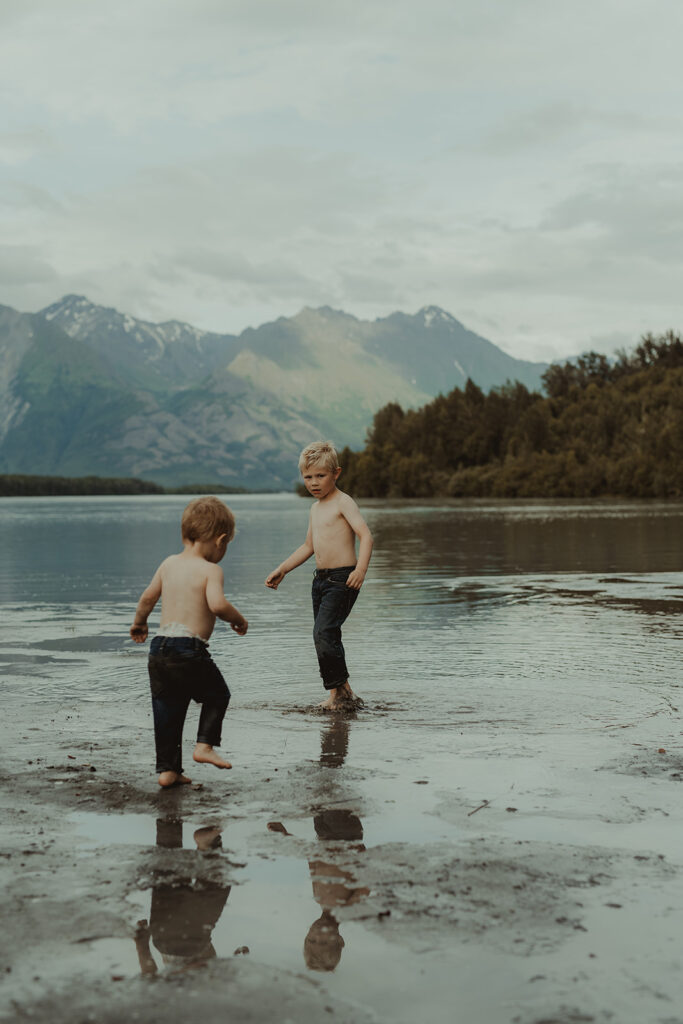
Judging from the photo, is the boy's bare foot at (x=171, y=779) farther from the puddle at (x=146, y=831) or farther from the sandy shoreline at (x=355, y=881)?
the puddle at (x=146, y=831)

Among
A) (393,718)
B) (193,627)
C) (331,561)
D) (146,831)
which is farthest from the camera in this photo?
(331,561)

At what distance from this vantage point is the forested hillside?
12319cm

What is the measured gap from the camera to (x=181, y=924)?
157 inches

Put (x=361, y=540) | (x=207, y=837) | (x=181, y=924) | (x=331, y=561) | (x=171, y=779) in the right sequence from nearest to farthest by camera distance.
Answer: (x=181, y=924) < (x=207, y=837) < (x=171, y=779) < (x=361, y=540) < (x=331, y=561)

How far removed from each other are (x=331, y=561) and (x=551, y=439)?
14254 centimetres

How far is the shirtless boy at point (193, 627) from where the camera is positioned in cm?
650

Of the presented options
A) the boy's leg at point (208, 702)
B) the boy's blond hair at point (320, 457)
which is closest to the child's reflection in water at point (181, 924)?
the boy's leg at point (208, 702)

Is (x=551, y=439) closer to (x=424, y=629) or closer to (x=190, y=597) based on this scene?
(x=424, y=629)

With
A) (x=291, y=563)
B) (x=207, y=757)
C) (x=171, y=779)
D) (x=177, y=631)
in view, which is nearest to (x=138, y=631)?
(x=177, y=631)

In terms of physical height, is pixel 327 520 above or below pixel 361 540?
above

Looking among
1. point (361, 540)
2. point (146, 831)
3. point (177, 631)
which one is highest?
point (361, 540)

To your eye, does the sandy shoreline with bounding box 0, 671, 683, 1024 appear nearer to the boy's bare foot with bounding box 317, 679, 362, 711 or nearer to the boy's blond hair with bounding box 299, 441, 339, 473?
the boy's bare foot with bounding box 317, 679, 362, 711

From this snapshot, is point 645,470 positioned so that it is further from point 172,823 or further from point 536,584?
point 172,823

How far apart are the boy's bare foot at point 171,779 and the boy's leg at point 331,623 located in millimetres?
2440
